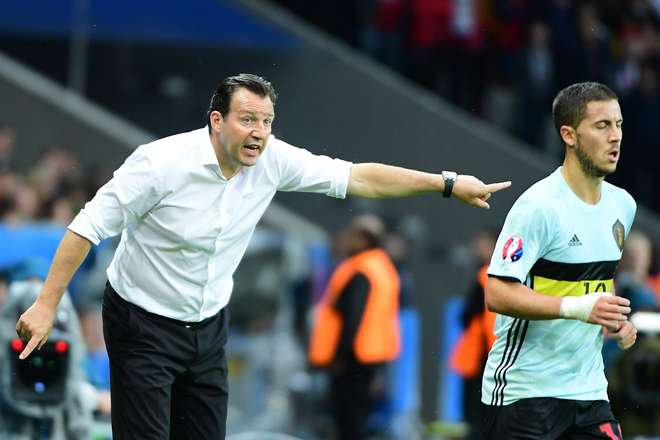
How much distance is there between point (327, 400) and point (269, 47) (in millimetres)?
3559

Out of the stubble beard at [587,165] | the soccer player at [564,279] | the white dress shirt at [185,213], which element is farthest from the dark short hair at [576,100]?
the white dress shirt at [185,213]

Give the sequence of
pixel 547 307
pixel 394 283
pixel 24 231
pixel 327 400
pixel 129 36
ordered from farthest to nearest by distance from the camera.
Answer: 1. pixel 129 36
2. pixel 327 400
3. pixel 394 283
4. pixel 24 231
5. pixel 547 307

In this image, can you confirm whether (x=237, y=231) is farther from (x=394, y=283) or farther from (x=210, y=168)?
(x=394, y=283)

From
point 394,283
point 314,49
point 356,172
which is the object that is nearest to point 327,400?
point 394,283

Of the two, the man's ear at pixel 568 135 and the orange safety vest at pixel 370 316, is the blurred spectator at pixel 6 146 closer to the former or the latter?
the orange safety vest at pixel 370 316

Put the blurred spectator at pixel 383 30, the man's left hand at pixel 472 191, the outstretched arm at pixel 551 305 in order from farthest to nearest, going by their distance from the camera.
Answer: the blurred spectator at pixel 383 30
the man's left hand at pixel 472 191
the outstretched arm at pixel 551 305

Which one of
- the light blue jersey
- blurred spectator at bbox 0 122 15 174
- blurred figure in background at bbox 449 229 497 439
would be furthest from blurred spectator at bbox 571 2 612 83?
the light blue jersey

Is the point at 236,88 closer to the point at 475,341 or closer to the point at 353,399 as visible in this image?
the point at 475,341

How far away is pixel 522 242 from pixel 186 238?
4.81 feet

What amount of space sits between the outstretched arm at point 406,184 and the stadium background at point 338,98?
5.19m

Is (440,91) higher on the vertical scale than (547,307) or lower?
higher

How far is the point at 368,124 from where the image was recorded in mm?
15055

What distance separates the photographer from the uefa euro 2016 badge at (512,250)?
6.31m

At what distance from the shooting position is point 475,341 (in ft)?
39.5
